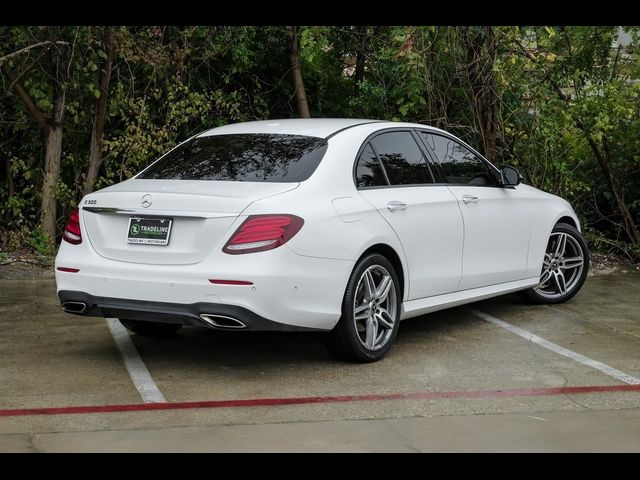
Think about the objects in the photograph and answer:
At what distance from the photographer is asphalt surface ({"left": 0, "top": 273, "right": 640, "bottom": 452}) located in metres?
5.42

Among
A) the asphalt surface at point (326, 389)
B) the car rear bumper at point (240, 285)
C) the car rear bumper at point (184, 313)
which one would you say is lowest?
the asphalt surface at point (326, 389)

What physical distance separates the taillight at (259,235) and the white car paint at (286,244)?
0.12ft

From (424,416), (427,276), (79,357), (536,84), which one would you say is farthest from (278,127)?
(536,84)

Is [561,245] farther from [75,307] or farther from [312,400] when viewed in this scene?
[75,307]

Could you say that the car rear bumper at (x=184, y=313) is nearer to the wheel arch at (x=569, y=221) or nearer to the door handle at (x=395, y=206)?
the door handle at (x=395, y=206)

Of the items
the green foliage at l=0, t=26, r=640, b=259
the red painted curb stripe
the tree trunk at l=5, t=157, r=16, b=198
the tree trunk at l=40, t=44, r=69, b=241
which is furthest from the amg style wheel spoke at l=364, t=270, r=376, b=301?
the tree trunk at l=5, t=157, r=16, b=198

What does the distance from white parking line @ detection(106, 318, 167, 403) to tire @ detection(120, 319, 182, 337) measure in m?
0.10

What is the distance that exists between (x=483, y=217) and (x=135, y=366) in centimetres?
294

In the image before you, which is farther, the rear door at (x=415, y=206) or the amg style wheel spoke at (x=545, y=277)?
the amg style wheel spoke at (x=545, y=277)

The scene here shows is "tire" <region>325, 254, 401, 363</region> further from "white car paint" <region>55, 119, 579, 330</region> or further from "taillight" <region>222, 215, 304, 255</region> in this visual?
"taillight" <region>222, 215, 304, 255</region>

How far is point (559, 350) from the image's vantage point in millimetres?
7684

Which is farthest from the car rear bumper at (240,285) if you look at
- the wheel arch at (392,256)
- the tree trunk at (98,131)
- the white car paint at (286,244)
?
the tree trunk at (98,131)

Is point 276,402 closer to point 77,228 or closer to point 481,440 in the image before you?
point 481,440

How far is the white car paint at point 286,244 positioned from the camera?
642 centimetres
